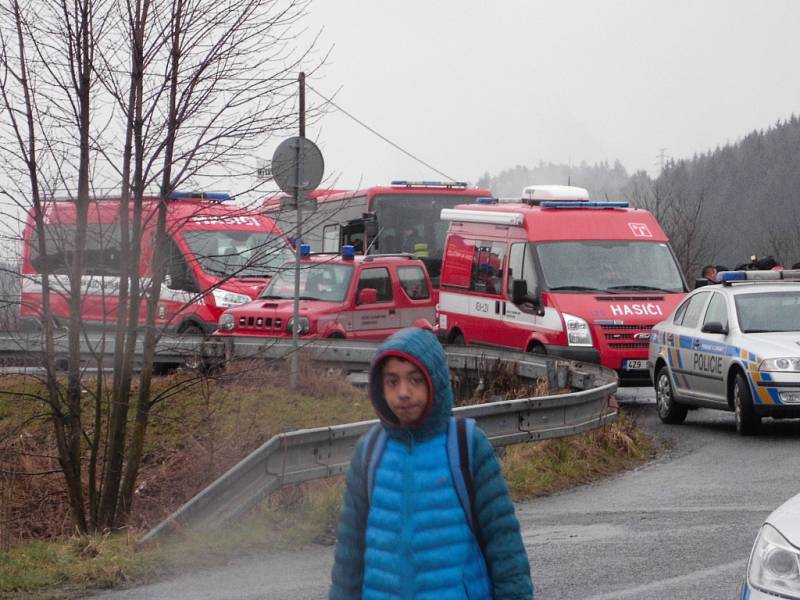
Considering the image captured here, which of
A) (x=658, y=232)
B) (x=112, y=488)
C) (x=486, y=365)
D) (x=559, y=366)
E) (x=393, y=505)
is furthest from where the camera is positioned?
(x=658, y=232)

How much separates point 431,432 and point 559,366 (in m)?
10.6

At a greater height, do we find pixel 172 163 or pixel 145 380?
pixel 172 163

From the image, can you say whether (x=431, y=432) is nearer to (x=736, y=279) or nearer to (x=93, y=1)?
(x=93, y=1)

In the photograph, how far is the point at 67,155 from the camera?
991 cm

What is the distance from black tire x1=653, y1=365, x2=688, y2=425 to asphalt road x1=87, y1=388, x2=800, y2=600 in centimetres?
272

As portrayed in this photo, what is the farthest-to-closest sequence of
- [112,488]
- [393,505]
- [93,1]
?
1. [112,488]
2. [93,1]
3. [393,505]

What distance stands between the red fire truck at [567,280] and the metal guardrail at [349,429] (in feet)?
6.51

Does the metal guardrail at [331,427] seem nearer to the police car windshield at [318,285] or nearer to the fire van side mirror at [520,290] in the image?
the fire van side mirror at [520,290]

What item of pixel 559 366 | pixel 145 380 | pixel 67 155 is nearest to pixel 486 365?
pixel 559 366

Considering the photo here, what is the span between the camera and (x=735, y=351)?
14875 millimetres

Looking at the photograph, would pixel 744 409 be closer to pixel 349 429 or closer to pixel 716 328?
pixel 716 328

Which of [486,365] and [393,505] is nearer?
[393,505]

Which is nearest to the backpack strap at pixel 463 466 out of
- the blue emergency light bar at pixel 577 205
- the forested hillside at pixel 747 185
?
the blue emergency light bar at pixel 577 205

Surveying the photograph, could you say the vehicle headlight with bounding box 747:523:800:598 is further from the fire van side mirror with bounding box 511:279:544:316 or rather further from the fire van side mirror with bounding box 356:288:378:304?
the fire van side mirror with bounding box 356:288:378:304
